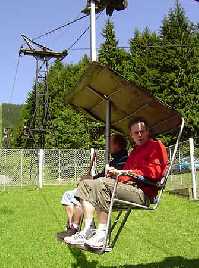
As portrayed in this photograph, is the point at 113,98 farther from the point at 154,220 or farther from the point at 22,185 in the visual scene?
the point at 22,185

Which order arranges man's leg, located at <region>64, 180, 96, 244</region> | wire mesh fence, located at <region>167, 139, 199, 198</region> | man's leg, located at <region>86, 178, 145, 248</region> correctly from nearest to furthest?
man's leg, located at <region>86, 178, 145, 248</region> < man's leg, located at <region>64, 180, 96, 244</region> < wire mesh fence, located at <region>167, 139, 199, 198</region>

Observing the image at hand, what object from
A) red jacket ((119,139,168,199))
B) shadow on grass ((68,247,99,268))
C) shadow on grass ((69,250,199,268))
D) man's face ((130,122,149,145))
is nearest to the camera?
red jacket ((119,139,168,199))

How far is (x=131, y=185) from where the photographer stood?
545 cm

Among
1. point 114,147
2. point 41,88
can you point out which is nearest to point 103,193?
point 114,147

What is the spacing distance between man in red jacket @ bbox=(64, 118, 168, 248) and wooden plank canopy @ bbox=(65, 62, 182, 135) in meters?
0.24

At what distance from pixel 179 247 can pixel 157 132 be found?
11.3 feet

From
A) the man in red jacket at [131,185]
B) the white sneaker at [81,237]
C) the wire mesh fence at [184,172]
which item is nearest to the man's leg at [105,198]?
the man in red jacket at [131,185]

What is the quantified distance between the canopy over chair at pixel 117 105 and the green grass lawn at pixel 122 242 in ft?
7.68

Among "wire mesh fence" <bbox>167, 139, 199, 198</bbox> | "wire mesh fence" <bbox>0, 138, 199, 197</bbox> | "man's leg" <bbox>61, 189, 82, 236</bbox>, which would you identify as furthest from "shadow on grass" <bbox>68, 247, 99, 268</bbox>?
"wire mesh fence" <bbox>0, 138, 199, 197</bbox>

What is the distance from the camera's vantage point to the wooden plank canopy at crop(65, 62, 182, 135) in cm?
526

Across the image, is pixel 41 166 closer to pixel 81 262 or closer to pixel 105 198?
pixel 81 262

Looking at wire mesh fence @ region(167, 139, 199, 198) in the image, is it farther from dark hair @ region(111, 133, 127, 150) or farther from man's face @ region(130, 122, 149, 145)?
man's face @ region(130, 122, 149, 145)

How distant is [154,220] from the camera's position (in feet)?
40.9

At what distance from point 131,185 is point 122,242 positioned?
4485mm
